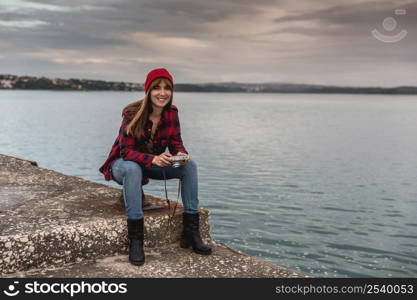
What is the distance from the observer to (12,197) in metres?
5.92

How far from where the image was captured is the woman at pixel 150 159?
4730 mm

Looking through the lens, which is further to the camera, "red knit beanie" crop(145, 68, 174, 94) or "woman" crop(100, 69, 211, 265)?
"red knit beanie" crop(145, 68, 174, 94)

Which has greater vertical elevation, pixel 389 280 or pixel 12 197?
pixel 12 197

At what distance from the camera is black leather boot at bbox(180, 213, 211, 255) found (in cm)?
502

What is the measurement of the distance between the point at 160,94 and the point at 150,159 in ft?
2.33

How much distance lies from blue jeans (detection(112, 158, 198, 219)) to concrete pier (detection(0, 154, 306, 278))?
1.02ft

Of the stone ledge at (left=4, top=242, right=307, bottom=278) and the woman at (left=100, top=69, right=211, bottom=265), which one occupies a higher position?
the woman at (left=100, top=69, right=211, bottom=265)

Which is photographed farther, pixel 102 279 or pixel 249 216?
pixel 249 216

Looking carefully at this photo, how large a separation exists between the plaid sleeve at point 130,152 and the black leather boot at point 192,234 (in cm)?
77

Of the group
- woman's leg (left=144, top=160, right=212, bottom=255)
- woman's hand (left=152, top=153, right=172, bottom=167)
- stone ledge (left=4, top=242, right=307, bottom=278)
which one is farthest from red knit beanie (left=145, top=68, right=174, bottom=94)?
stone ledge (left=4, top=242, right=307, bottom=278)

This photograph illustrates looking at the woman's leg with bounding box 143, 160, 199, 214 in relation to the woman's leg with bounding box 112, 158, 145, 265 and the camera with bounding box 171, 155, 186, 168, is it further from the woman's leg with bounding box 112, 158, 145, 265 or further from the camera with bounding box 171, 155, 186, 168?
the woman's leg with bounding box 112, 158, 145, 265

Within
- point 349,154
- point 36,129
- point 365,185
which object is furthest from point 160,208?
point 36,129

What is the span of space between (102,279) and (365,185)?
605 inches

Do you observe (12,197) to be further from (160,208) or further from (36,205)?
(160,208)
